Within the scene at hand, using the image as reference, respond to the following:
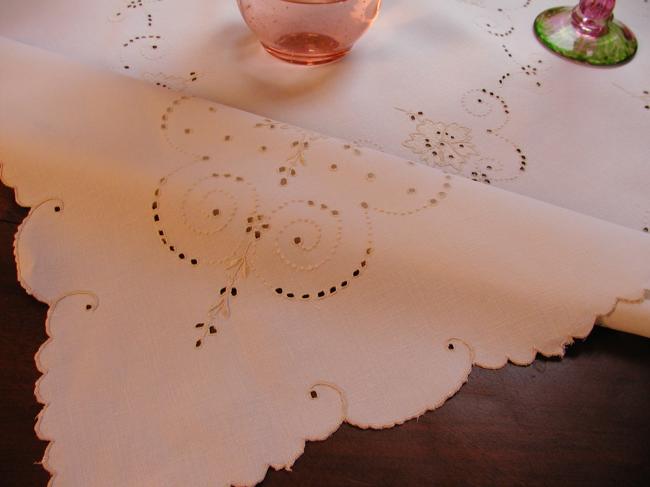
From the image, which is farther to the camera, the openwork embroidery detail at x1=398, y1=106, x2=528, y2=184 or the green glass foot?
the green glass foot

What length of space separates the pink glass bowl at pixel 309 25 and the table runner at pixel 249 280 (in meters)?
0.14

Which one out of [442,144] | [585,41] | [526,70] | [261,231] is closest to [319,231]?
[261,231]

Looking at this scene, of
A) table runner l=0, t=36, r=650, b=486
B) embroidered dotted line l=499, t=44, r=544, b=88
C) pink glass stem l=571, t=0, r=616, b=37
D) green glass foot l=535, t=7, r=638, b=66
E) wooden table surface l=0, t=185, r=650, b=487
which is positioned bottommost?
wooden table surface l=0, t=185, r=650, b=487

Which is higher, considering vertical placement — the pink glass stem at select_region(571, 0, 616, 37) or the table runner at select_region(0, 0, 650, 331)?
the pink glass stem at select_region(571, 0, 616, 37)

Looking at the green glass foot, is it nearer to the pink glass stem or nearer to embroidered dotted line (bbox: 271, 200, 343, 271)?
the pink glass stem

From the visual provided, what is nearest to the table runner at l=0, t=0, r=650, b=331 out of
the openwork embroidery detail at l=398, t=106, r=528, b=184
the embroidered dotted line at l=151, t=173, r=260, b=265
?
the openwork embroidery detail at l=398, t=106, r=528, b=184

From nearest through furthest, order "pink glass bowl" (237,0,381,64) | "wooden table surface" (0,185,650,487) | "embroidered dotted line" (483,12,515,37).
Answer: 1. "wooden table surface" (0,185,650,487)
2. "pink glass bowl" (237,0,381,64)
3. "embroidered dotted line" (483,12,515,37)

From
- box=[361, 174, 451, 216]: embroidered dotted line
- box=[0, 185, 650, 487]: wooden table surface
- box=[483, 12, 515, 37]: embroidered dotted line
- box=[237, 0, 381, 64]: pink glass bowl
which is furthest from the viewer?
box=[483, 12, 515, 37]: embroidered dotted line

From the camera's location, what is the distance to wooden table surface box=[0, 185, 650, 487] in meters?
0.42

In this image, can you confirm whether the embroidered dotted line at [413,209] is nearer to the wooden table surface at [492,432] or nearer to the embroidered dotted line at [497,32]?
the wooden table surface at [492,432]

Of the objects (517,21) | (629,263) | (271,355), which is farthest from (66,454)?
(517,21)

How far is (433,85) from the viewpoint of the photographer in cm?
68

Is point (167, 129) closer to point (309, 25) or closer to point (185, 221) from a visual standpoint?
point (185, 221)

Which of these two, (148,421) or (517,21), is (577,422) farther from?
→ (517,21)
